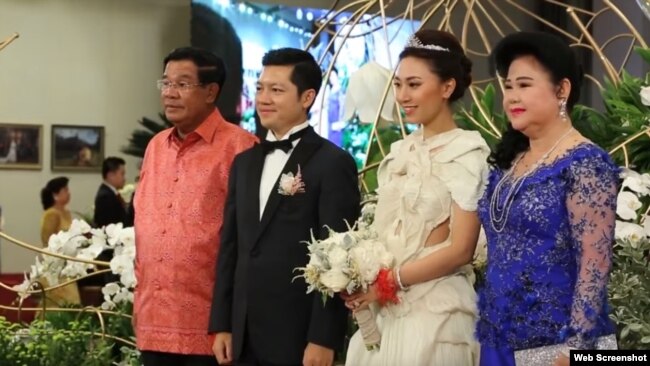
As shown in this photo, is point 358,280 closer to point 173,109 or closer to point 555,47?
point 555,47

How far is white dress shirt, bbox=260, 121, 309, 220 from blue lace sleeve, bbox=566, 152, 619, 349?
91 cm

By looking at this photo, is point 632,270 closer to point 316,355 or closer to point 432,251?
point 432,251

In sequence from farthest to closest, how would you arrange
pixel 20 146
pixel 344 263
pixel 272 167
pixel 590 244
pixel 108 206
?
pixel 20 146, pixel 108 206, pixel 272 167, pixel 344 263, pixel 590 244

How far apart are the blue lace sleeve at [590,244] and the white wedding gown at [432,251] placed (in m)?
0.35

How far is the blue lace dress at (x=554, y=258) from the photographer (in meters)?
2.15

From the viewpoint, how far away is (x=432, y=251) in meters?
2.51

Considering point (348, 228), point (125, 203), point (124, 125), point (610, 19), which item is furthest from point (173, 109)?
→ point (124, 125)

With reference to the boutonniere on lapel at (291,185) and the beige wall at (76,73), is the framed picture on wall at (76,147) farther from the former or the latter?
the boutonniere on lapel at (291,185)

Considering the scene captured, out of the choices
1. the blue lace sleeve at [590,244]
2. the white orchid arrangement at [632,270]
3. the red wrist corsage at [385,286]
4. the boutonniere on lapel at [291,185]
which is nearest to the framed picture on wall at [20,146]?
the boutonniere on lapel at [291,185]

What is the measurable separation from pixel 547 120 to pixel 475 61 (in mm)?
8024

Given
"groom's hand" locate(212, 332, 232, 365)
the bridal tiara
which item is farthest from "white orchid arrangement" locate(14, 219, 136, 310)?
the bridal tiara

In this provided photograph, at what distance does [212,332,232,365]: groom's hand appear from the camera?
2820 mm

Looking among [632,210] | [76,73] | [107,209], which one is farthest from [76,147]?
[632,210]

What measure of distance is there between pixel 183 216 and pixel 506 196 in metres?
1.06
